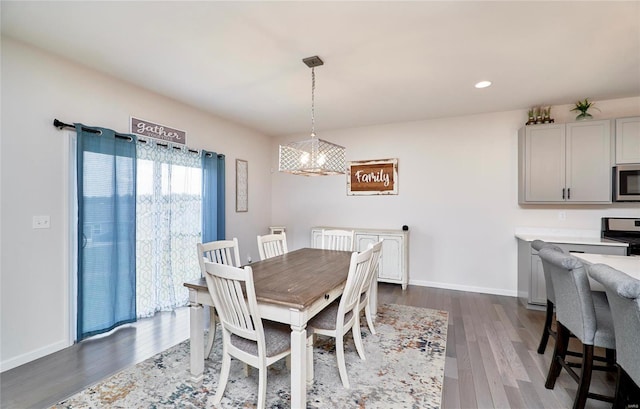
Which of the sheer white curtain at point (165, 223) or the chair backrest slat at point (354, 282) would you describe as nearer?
the chair backrest slat at point (354, 282)

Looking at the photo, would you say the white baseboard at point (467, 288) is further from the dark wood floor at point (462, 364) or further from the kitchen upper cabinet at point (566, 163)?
the kitchen upper cabinet at point (566, 163)

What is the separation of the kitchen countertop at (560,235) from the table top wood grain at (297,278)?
2.44 metres

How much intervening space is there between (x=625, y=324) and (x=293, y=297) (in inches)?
67.3

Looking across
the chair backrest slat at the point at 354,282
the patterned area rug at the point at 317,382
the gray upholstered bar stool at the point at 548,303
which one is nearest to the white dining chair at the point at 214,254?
the patterned area rug at the point at 317,382

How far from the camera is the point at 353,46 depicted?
7.53 ft

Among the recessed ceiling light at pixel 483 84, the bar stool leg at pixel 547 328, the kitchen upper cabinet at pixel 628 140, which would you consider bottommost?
the bar stool leg at pixel 547 328

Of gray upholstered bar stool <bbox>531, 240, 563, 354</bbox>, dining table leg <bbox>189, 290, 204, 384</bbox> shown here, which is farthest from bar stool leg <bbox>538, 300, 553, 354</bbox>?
dining table leg <bbox>189, 290, 204, 384</bbox>

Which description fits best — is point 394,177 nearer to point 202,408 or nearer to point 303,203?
point 303,203

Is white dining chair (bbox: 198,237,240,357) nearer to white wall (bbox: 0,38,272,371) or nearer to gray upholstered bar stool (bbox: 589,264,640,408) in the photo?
white wall (bbox: 0,38,272,371)

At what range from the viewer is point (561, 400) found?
1.85m

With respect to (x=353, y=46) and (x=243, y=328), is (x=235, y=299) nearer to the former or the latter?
(x=243, y=328)

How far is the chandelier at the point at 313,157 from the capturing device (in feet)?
7.86

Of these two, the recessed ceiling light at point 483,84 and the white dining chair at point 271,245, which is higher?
the recessed ceiling light at point 483,84

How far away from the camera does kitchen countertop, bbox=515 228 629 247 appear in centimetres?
322
